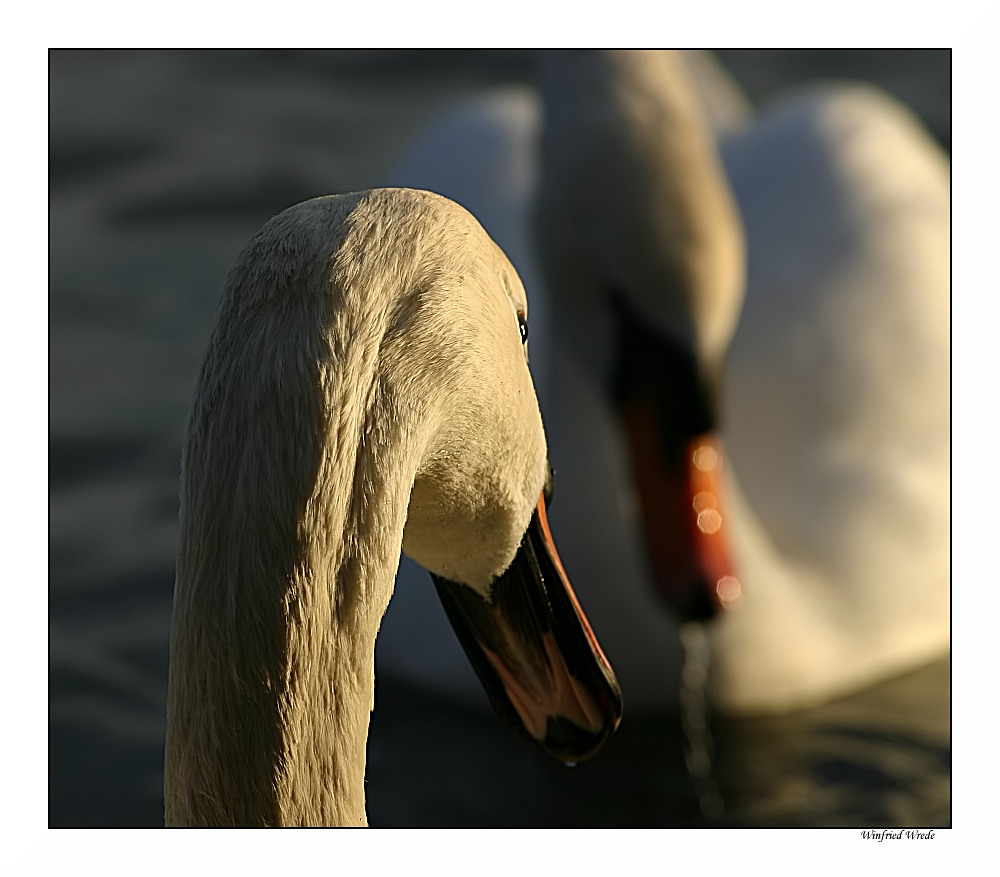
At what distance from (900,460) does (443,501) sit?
2264 millimetres

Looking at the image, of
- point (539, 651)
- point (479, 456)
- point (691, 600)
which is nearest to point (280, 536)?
point (479, 456)

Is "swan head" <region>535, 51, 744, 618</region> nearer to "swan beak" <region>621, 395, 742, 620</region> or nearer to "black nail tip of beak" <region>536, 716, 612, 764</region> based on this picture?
"swan beak" <region>621, 395, 742, 620</region>

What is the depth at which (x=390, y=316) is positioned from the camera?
1315mm

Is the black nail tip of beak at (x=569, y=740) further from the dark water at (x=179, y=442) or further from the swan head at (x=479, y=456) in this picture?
the dark water at (x=179, y=442)

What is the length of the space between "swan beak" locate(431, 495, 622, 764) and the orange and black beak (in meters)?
1.20

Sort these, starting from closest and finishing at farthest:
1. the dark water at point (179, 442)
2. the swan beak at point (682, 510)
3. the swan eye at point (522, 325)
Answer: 1. the swan eye at point (522, 325)
2. the swan beak at point (682, 510)
3. the dark water at point (179, 442)

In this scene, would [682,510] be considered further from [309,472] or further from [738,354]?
[309,472]

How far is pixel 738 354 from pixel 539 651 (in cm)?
198

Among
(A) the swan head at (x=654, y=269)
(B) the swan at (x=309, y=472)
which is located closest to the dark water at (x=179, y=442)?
(A) the swan head at (x=654, y=269)

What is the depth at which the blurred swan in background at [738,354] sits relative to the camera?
9.79 feet

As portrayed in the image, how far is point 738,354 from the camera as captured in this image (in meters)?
3.71

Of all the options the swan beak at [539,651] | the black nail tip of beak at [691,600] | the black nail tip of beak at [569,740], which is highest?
the black nail tip of beak at [691,600]

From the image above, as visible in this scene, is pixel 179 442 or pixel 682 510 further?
pixel 179 442
